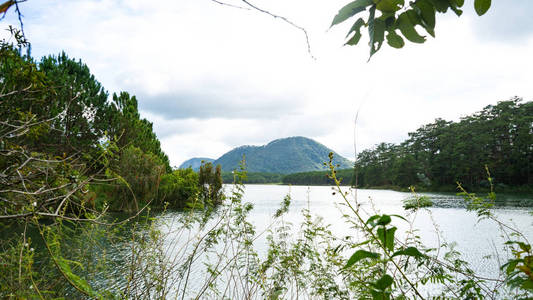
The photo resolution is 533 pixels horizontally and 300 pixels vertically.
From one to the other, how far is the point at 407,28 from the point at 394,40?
0.04m

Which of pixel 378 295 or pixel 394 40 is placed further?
pixel 394 40

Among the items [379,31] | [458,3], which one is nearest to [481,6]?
[458,3]

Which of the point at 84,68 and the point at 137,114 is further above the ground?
the point at 84,68

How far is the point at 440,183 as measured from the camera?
47.1 m

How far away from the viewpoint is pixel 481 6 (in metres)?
0.66

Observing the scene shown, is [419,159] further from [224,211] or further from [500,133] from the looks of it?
[224,211]

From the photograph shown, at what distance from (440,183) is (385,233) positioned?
5483 cm

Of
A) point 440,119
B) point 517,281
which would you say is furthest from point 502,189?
point 517,281

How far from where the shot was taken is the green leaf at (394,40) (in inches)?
30.8

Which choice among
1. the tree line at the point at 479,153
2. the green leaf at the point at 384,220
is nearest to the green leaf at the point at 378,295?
the green leaf at the point at 384,220

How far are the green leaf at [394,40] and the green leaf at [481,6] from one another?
176mm

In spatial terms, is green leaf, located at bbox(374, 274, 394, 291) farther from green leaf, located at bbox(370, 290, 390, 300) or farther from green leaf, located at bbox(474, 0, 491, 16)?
green leaf, located at bbox(474, 0, 491, 16)

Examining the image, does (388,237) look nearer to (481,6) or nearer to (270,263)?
(481,6)

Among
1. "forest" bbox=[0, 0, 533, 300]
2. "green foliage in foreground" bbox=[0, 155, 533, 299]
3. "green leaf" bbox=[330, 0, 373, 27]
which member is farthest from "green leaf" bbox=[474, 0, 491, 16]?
"green foliage in foreground" bbox=[0, 155, 533, 299]
